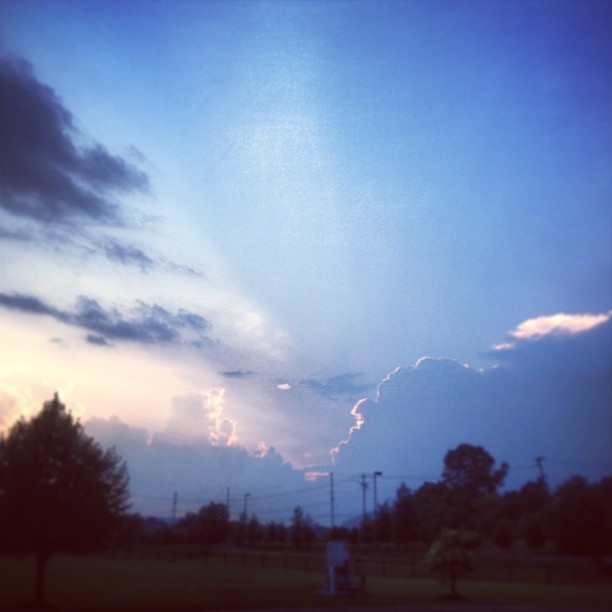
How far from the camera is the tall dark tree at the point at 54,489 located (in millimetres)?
13906

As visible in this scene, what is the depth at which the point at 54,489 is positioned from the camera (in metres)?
14.9

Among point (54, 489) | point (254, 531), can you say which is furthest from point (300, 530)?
point (54, 489)

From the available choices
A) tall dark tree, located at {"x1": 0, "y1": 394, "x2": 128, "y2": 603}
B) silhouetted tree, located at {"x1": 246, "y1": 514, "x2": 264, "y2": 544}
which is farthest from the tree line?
silhouetted tree, located at {"x1": 246, "y1": 514, "x2": 264, "y2": 544}

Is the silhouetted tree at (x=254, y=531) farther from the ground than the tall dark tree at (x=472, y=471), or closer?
closer

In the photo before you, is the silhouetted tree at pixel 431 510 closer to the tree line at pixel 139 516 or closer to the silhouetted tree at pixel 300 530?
the tree line at pixel 139 516

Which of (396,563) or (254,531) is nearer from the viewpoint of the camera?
(396,563)

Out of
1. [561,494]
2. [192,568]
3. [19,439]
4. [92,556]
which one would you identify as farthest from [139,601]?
[561,494]

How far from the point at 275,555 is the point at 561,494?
845 inches

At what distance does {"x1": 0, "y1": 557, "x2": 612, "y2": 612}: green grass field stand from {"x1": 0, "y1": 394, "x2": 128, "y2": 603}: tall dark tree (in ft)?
2.02

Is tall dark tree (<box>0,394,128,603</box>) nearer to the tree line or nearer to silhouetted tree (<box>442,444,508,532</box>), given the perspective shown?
the tree line

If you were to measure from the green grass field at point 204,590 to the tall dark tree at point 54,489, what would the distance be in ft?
2.02

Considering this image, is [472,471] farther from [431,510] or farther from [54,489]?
[54,489]

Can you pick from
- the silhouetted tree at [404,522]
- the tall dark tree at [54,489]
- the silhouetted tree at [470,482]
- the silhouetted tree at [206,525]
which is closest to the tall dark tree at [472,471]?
the silhouetted tree at [470,482]

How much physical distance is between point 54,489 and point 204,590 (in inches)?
331
